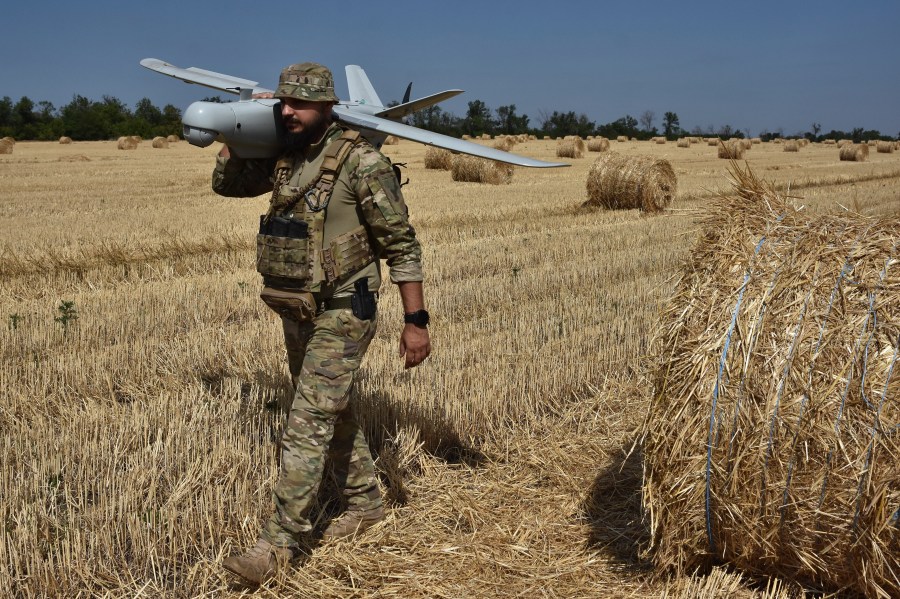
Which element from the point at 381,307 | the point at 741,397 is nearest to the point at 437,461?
the point at 741,397

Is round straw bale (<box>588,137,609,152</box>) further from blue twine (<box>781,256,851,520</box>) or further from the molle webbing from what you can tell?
blue twine (<box>781,256,851,520</box>)

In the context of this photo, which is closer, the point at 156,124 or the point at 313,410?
the point at 313,410

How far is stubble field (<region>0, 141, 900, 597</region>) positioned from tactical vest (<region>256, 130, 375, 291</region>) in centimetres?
123

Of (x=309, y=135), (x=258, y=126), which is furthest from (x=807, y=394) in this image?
(x=258, y=126)

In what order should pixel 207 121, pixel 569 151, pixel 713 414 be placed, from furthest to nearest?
pixel 569 151 < pixel 207 121 < pixel 713 414

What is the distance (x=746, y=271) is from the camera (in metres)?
3.78

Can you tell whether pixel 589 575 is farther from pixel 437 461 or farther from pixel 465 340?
pixel 465 340

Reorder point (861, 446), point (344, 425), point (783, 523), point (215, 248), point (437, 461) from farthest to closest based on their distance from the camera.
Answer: point (215, 248), point (437, 461), point (344, 425), point (783, 523), point (861, 446)

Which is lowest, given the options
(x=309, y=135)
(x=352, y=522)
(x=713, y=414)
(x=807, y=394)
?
(x=352, y=522)

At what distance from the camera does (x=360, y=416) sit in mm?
5324

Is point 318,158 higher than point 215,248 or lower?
higher

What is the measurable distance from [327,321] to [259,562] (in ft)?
3.59

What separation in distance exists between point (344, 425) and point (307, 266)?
88 centimetres

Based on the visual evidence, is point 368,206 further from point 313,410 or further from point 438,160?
point 438,160
